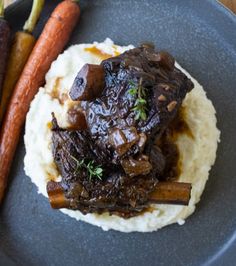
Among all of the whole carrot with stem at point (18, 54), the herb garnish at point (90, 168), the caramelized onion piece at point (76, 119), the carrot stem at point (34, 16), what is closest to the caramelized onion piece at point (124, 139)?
the herb garnish at point (90, 168)

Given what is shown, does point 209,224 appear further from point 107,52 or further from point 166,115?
point 107,52

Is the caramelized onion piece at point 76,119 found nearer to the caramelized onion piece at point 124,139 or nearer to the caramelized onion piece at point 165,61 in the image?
the caramelized onion piece at point 124,139

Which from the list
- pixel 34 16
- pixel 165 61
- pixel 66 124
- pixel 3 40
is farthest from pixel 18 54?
pixel 165 61

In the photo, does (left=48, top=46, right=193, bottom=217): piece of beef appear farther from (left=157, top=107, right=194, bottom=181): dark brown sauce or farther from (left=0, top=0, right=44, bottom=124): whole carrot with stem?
(left=0, top=0, right=44, bottom=124): whole carrot with stem

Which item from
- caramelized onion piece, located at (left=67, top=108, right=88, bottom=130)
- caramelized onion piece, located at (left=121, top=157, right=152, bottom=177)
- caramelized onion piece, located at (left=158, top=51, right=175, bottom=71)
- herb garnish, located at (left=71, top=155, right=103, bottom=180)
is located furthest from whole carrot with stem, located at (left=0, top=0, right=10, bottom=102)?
caramelized onion piece, located at (left=121, top=157, right=152, bottom=177)

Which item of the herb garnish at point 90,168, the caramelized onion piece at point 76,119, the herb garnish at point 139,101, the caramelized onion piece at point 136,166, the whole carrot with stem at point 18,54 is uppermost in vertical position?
the herb garnish at point 139,101

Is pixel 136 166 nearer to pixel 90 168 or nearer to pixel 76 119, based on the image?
pixel 90 168
